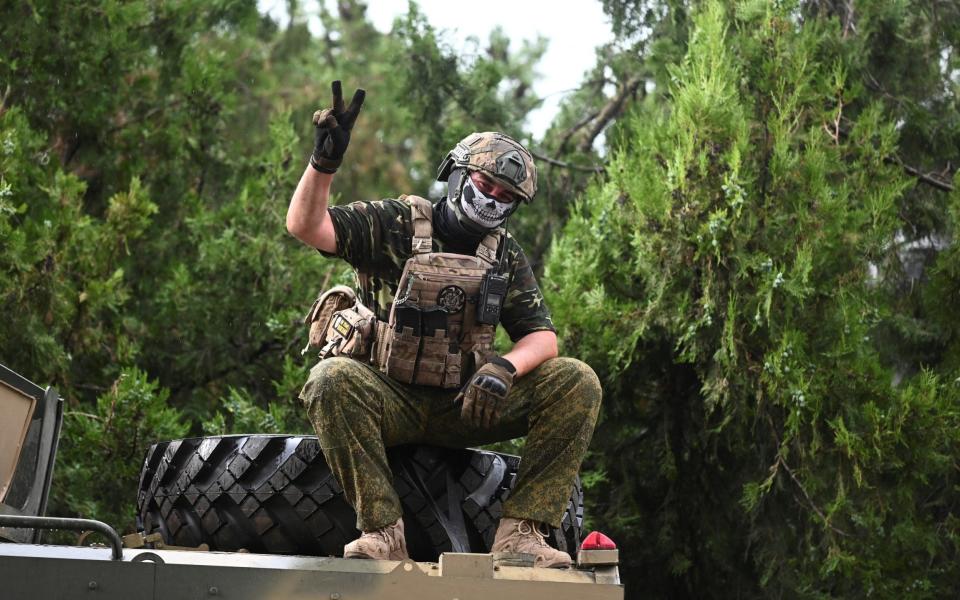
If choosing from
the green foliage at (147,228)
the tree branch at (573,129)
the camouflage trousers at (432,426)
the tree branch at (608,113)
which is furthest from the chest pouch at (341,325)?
the tree branch at (608,113)

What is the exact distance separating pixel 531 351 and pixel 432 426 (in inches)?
16.7

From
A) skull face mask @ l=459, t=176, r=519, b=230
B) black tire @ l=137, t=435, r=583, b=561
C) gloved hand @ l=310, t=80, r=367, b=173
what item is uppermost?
gloved hand @ l=310, t=80, r=367, b=173

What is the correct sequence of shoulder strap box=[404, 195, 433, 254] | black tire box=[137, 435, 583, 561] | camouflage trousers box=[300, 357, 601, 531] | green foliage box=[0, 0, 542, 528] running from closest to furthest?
camouflage trousers box=[300, 357, 601, 531] → black tire box=[137, 435, 583, 561] → shoulder strap box=[404, 195, 433, 254] → green foliage box=[0, 0, 542, 528]

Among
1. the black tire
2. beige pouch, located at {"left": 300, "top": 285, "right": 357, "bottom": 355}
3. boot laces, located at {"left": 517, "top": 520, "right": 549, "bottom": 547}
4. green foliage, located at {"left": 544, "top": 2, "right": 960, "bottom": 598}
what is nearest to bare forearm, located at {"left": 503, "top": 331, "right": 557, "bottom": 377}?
the black tire

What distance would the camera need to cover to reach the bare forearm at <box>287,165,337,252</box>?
462 centimetres

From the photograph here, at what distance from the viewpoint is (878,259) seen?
343 inches

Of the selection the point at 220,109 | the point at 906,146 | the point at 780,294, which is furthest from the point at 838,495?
the point at 220,109

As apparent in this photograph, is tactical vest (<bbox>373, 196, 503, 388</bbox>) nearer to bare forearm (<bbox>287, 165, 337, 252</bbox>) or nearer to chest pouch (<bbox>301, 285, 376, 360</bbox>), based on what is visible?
chest pouch (<bbox>301, 285, 376, 360</bbox>)

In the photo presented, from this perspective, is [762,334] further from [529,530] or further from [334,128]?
[334,128]

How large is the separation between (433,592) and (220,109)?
8645mm

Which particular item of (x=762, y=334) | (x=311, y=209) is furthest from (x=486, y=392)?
(x=762, y=334)

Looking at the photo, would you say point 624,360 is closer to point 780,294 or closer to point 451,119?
point 780,294

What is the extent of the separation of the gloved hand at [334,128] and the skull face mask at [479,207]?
1.69 feet

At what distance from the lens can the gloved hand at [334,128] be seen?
448 centimetres
